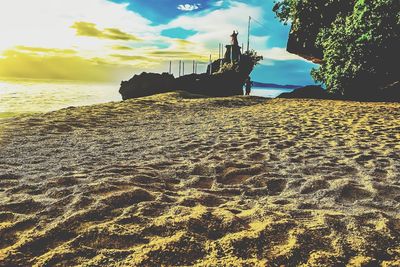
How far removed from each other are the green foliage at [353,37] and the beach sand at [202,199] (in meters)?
5.80

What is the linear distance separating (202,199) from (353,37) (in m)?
11.9

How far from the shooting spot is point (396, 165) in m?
5.31

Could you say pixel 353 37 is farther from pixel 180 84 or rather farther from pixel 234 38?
pixel 234 38

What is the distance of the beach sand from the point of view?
260cm

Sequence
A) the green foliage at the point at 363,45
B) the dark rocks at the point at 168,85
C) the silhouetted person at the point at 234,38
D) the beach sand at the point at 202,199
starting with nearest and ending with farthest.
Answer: the beach sand at the point at 202,199 → the green foliage at the point at 363,45 → the dark rocks at the point at 168,85 → the silhouetted person at the point at 234,38

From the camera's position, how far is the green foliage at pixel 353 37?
39.8ft

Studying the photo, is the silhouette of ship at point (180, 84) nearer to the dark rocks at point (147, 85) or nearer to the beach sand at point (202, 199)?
the dark rocks at point (147, 85)

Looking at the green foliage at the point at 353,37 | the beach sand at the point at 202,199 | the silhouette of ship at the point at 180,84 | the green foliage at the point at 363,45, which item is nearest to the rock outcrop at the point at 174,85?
the silhouette of ship at the point at 180,84

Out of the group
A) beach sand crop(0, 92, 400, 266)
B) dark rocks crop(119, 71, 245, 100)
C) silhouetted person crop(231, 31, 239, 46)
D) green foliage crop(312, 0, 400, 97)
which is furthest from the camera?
silhouetted person crop(231, 31, 239, 46)

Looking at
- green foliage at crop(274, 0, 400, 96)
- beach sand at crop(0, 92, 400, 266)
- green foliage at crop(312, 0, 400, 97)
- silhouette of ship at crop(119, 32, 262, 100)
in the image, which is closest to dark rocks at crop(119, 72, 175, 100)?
silhouette of ship at crop(119, 32, 262, 100)

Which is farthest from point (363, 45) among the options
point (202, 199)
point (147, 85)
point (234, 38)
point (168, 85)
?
point (234, 38)

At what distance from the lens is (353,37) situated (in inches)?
521

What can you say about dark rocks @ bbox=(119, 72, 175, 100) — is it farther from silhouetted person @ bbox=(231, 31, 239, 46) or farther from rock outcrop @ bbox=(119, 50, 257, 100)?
silhouetted person @ bbox=(231, 31, 239, 46)

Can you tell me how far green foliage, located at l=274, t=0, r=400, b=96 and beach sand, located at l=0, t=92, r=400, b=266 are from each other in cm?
580
